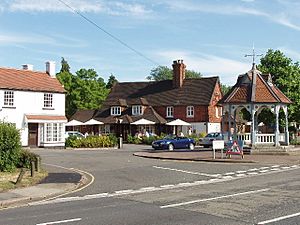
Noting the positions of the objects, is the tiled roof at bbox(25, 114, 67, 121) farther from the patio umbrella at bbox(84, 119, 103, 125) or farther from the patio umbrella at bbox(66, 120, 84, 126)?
the patio umbrella at bbox(66, 120, 84, 126)

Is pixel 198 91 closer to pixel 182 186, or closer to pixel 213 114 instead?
pixel 213 114

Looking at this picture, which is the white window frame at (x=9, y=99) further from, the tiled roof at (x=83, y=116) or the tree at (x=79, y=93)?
the tree at (x=79, y=93)

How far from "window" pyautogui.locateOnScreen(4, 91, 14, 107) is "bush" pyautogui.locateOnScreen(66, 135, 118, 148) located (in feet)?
21.6

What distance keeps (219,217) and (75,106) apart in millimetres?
71577

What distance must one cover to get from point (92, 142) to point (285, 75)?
65.7 ft

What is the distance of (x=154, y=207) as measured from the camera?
12.1 m

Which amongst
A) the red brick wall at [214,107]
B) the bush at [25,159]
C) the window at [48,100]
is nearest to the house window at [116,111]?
the red brick wall at [214,107]

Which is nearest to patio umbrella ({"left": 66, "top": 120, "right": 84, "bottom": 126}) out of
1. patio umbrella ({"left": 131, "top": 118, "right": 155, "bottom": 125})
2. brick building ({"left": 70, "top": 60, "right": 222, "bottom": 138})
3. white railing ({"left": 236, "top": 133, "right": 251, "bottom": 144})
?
brick building ({"left": 70, "top": 60, "right": 222, "bottom": 138})

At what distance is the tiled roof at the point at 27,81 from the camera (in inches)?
1672

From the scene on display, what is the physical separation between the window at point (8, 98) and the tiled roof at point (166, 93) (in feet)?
75.2

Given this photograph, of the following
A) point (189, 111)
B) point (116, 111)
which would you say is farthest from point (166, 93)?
point (116, 111)

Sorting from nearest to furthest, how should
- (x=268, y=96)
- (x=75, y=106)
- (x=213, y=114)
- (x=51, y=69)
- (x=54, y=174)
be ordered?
(x=54, y=174) < (x=268, y=96) < (x=51, y=69) < (x=213, y=114) < (x=75, y=106)

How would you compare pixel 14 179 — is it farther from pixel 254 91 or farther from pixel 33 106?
pixel 33 106

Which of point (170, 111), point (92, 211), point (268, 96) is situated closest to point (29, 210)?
point (92, 211)
